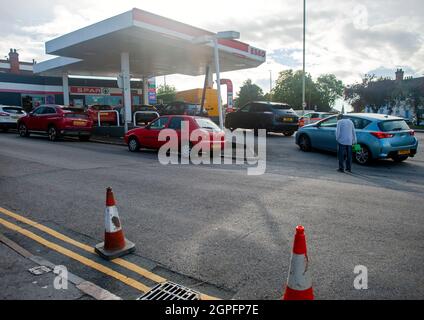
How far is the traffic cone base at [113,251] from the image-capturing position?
4.00 m

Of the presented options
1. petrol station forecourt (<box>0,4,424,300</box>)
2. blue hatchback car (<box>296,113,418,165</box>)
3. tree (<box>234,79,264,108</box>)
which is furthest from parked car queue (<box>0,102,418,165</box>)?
tree (<box>234,79,264,108</box>)

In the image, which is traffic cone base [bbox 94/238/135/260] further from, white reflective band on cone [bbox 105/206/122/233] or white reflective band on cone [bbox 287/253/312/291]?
white reflective band on cone [bbox 287/253/312/291]

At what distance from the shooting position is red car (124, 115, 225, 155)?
1148 centimetres

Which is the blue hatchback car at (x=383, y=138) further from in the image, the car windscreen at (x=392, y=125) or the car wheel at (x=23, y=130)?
the car wheel at (x=23, y=130)

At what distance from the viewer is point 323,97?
7762cm

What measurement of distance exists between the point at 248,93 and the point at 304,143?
67.1m

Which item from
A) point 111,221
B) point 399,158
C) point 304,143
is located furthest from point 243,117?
point 111,221

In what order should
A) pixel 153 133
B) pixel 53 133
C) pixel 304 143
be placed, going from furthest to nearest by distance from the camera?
1. pixel 53 133
2. pixel 304 143
3. pixel 153 133

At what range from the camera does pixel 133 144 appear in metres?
13.5

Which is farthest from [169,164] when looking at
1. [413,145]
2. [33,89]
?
[33,89]

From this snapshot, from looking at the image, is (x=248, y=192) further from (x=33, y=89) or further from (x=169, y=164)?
(x=33, y=89)

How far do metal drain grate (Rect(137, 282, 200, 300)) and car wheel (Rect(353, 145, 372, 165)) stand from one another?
29.8 ft

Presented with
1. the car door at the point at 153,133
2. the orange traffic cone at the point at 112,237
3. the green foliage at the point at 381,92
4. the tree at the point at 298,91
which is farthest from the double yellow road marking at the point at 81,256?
the tree at the point at 298,91

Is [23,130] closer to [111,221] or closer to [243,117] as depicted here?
[243,117]
